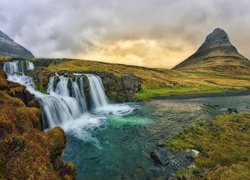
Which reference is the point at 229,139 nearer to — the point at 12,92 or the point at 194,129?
the point at 194,129

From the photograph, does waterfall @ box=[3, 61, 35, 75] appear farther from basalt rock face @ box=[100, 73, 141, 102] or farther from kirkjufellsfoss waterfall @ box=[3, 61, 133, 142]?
basalt rock face @ box=[100, 73, 141, 102]

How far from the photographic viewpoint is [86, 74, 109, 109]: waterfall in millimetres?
74250

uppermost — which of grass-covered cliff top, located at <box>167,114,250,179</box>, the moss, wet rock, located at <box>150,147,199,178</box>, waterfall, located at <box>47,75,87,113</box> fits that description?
waterfall, located at <box>47,75,87,113</box>

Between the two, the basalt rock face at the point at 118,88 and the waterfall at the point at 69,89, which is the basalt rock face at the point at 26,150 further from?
the basalt rock face at the point at 118,88

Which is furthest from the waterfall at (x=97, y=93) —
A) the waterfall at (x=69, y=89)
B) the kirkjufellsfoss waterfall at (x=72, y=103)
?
the waterfall at (x=69, y=89)

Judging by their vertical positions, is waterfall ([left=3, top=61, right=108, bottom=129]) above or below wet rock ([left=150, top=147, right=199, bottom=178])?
above

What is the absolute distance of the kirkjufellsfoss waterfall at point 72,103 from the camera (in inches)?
1802

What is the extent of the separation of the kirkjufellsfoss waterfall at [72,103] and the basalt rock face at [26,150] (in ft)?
76.3

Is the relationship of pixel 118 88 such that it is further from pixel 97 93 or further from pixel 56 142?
pixel 56 142

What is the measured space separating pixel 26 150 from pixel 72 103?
47.4 meters

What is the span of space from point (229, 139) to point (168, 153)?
386 inches

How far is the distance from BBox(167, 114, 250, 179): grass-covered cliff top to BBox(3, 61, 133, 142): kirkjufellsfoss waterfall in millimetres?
18319

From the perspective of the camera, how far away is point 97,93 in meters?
78.5

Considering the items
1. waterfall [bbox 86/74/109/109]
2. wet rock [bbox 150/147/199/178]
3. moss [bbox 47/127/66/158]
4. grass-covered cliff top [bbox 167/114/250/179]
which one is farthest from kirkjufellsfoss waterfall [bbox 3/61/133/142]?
moss [bbox 47/127/66/158]
